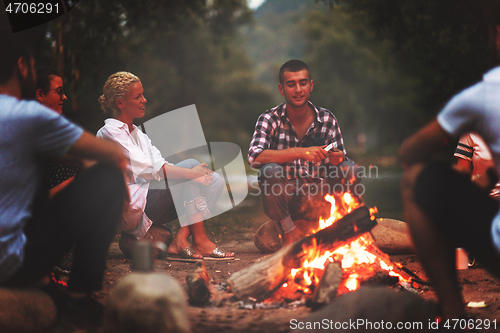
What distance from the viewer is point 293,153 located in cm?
452

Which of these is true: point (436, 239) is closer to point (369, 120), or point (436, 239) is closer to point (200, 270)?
point (200, 270)

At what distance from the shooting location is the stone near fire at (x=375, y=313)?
2473 millimetres

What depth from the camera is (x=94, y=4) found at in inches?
426

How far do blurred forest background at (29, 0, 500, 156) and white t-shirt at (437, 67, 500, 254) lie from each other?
0.33 metres

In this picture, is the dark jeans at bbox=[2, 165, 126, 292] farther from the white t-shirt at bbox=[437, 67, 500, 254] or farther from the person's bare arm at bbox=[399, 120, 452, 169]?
the white t-shirt at bbox=[437, 67, 500, 254]

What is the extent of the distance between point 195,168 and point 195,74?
3241cm

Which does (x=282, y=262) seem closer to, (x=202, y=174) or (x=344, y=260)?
(x=344, y=260)

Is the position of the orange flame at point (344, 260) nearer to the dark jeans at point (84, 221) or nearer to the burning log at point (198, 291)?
the burning log at point (198, 291)

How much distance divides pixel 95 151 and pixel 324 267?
6.92 ft

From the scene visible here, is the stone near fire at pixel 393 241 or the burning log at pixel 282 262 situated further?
the stone near fire at pixel 393 241

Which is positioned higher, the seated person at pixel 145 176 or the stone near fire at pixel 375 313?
the seated person at pixel 145 176

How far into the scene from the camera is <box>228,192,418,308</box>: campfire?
3.35m

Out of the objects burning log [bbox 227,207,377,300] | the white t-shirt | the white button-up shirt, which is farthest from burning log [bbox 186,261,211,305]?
the white t-shirt

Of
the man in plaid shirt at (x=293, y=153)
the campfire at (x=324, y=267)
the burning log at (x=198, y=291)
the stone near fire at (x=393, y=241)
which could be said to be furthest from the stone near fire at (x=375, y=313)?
the stone near fire at (x=393, y=241)
